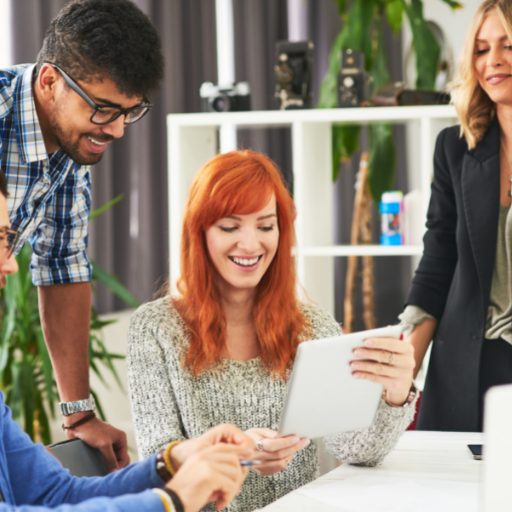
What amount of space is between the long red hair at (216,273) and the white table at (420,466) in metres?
0.31

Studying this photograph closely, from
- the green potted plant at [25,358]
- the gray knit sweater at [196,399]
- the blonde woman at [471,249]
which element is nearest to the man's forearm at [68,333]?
the gray knit sweater at [196,399]

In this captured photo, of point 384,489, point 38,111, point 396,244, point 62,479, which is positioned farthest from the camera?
point 396,244

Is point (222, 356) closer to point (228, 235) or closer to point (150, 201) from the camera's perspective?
point (228, 235)

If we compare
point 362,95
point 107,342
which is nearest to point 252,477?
point 362,95

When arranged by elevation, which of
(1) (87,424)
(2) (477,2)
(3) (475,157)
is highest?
(2) (477,2)

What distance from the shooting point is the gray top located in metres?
1.68

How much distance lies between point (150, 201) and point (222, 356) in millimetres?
1885

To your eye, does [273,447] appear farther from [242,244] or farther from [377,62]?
[377,62]

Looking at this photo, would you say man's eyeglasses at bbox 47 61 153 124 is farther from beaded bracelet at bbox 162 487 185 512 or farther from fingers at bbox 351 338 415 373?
beaded bracelet at bbox 162 487 185 512

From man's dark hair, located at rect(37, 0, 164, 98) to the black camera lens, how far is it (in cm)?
111

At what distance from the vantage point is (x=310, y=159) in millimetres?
2582

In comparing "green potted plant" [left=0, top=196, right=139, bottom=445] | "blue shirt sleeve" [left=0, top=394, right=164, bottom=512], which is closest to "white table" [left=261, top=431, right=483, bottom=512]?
"blue shirt sleeve" [left=0, top=394, right=164, bottom=512]

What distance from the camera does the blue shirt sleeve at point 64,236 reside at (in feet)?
5.35

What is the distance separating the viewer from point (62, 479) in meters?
1.10
